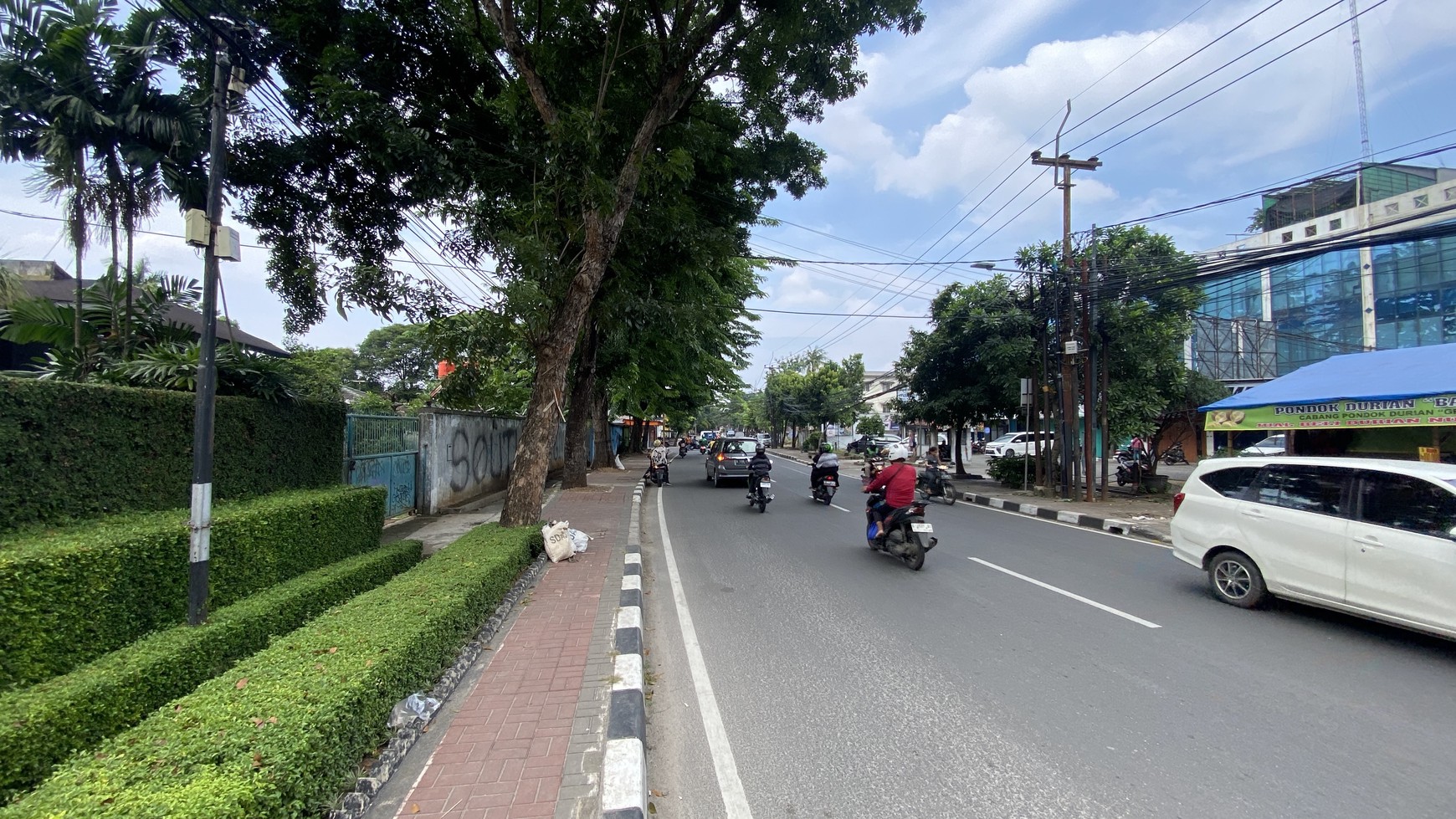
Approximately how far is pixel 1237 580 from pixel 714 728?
17.5ft

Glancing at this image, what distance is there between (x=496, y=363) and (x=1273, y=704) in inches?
360

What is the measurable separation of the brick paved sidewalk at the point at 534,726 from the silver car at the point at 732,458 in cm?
1278

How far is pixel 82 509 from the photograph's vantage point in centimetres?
431

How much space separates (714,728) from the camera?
12.2ft

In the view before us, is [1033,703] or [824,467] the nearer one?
[1033,703]

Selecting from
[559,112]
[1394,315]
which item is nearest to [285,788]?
[559,112]

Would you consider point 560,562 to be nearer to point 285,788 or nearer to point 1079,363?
point 285,788

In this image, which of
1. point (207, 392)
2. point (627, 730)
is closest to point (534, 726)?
→ point (627, 730)

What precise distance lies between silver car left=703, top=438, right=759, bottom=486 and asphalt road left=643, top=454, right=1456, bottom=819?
38.3ft

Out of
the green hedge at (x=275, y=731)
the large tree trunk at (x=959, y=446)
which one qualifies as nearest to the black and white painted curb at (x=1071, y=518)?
the large tree trunk at (x=959, y=446)

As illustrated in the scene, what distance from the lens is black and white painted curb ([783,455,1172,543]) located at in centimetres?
1095

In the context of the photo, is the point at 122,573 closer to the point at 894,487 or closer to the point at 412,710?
the point at 412,710

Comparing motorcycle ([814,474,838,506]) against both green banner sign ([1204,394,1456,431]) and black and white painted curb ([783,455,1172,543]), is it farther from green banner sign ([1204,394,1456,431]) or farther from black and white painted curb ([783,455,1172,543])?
green banner sign ([1204,394,1456,431])

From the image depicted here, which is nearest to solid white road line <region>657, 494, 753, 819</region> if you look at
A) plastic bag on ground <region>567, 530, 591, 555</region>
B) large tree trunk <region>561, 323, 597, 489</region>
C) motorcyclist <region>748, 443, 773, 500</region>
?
plastic bag on ground <region>567, 530, 591, 555</region>
